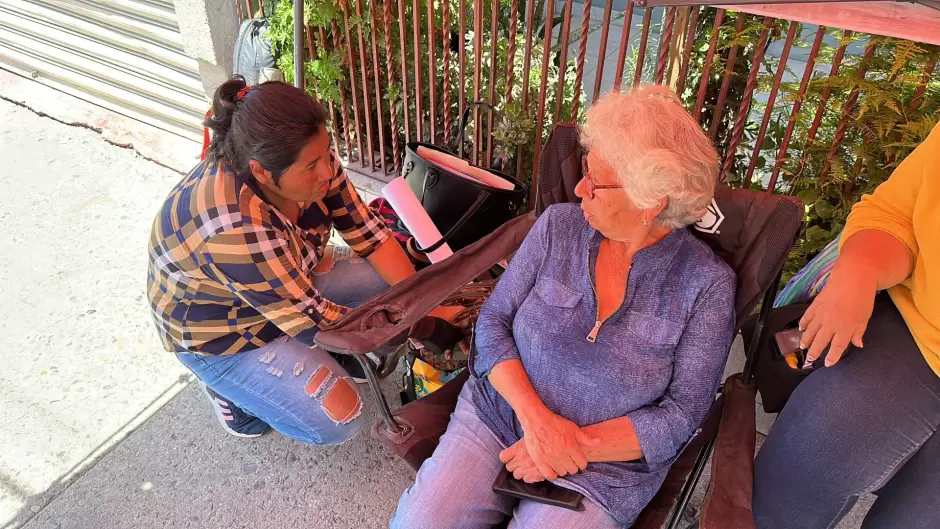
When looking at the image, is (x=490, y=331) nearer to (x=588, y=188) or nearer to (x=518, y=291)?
(x=518, y=291)

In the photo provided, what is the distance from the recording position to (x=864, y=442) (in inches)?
54.7

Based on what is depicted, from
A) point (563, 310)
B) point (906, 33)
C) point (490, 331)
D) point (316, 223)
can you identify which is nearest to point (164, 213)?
point (316, 223)

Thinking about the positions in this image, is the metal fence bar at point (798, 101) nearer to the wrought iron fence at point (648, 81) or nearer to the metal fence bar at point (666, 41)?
the wrought iron fence at point (648, 81)

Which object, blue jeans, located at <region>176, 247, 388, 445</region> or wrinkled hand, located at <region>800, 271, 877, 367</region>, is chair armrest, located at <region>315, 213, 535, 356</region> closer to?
blue jeans, located at <region>176, 247, 388, 445</region>

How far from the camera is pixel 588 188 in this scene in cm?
162

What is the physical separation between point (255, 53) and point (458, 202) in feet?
5.43

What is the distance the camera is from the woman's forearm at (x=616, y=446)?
61.8 inches

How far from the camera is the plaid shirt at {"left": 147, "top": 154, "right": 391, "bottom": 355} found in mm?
1711

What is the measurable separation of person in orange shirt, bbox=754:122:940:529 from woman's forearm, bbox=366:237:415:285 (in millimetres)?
1368

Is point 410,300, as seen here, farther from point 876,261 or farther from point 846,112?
point 846,112

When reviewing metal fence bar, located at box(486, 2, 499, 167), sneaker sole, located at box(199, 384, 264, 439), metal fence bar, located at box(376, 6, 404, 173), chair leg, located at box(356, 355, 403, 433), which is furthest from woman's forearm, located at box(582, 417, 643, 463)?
metal fence bar, located at box(376, 6, 404, 173)

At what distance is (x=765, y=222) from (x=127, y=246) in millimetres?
2987

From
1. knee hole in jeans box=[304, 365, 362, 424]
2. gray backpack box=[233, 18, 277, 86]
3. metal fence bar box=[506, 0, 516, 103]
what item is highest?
metal fence bar box=[506, 0, 516, 103]

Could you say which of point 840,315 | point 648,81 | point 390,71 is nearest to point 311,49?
point 390,71
